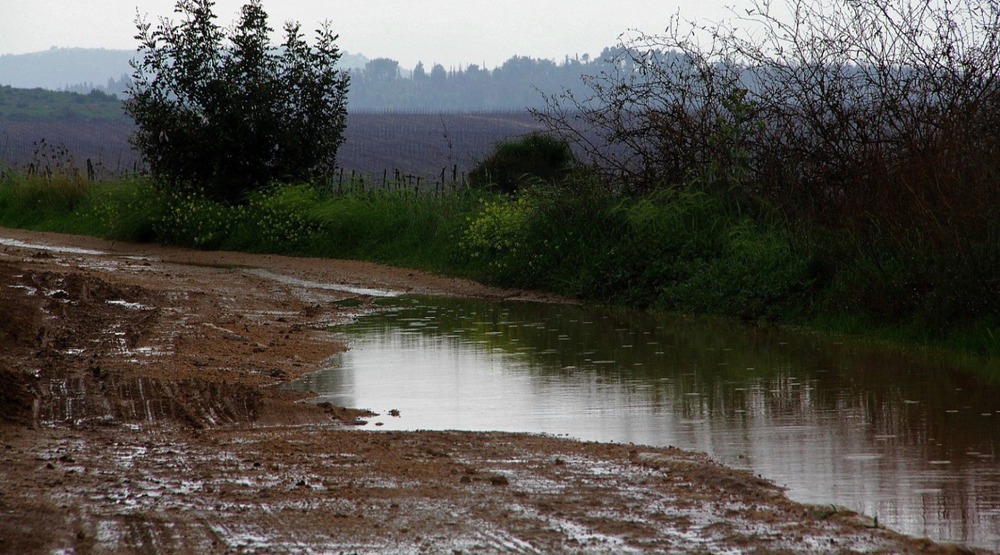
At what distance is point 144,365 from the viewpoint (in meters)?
9.16

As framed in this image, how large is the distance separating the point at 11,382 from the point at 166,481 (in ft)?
8.61

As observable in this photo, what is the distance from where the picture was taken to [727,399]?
8266mm

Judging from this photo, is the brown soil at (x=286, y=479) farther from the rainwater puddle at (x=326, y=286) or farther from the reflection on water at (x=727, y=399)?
the rainwater puddle at (x=326, y=286)

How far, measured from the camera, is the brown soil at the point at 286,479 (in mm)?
4875

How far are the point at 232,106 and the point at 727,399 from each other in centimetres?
1657

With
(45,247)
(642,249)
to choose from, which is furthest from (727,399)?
(45,247)

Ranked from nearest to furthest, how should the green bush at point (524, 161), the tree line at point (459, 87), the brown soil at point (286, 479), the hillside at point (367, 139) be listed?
the brown soil at point (286, 479) < the green bush at point (524, 161) < the hillside at point (367, 139) < the tree line at point (459, 87)

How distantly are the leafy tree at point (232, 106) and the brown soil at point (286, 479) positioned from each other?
13066 millimetres

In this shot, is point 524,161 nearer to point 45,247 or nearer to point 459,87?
point 45,247

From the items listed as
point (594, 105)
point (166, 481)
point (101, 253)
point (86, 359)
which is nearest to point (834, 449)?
point (166, 481)

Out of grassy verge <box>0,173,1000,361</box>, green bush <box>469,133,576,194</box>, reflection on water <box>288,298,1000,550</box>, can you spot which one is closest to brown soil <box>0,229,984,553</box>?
reflection on water <box>288,298,1000,550</box>

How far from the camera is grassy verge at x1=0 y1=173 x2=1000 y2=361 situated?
34.1 ft

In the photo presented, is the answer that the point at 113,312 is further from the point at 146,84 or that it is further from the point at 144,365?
the point at 146,84

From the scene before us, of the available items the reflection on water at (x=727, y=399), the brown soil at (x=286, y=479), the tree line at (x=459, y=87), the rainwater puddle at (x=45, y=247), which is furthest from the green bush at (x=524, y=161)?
the tree line at (x=459, y=87)
